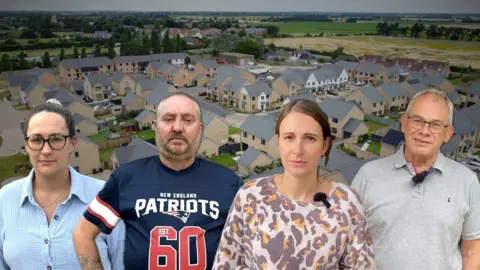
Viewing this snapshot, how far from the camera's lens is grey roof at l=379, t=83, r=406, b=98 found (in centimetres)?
1222

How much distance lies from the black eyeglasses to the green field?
11.2 m

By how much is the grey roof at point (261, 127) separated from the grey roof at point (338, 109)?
2021mm

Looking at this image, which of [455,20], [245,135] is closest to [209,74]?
[245,135]

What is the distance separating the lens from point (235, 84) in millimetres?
12680

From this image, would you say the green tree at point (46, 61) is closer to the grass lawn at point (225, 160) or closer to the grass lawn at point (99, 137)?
the grass lawn at point (99, 137)

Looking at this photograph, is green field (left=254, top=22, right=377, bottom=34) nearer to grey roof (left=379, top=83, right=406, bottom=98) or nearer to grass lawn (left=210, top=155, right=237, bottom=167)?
grey roof (left=379, top=83, right=406, bottom=98)

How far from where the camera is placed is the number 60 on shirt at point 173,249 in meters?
0.94

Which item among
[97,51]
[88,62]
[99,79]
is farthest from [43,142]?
[97,51]

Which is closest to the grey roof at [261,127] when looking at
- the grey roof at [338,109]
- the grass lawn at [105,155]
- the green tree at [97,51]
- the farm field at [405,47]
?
the grey roof at [338,109]

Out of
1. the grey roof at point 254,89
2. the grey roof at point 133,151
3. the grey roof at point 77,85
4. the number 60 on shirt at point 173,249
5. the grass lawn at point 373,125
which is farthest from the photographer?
the grey roof at point 77,85

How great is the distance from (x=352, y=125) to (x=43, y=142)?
8910 millimetres

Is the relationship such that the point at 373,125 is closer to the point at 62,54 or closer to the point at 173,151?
the point at 173,151

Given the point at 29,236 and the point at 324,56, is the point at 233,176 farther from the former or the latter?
the point at 324,56

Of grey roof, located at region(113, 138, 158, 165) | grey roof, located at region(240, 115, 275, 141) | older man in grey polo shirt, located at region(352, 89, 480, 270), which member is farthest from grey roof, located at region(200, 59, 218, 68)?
older man in grey polo shirt, located at region(352, 89, 480, 270)
